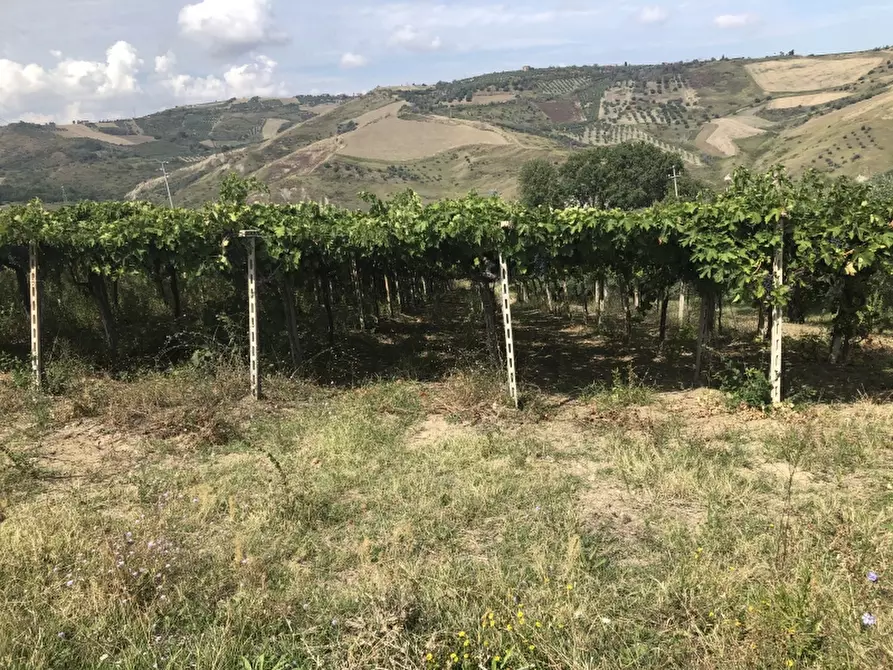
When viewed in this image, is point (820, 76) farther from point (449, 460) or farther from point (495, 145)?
point (449, 460)

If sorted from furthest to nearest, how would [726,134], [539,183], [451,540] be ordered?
[726,134], [539,183], [451,540]

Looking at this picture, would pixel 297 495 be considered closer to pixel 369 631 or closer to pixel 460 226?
pixel 369 631

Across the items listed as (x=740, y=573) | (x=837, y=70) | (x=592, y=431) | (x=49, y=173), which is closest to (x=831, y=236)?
(x=592, y=431)

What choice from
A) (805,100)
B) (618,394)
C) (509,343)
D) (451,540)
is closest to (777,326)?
(618,394)

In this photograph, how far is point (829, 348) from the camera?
34.5 ft

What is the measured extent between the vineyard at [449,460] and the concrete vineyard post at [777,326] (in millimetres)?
40

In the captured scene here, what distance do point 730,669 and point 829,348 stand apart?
9951 mm

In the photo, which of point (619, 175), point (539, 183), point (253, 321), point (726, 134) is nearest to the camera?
point (253, 321)

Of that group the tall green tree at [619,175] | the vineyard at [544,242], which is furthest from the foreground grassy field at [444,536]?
the tall green tree at [619,175]

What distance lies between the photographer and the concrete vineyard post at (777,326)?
7281 mm

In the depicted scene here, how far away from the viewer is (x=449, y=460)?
5.95 meters

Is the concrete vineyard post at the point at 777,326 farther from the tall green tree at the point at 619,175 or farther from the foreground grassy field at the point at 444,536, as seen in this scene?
the tall green tree at the point at 619,175

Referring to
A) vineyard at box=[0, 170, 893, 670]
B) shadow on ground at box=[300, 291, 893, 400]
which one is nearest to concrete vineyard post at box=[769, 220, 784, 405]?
vineyard at box=[0, 170, 893, 670]

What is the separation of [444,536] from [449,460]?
5.29 feet
